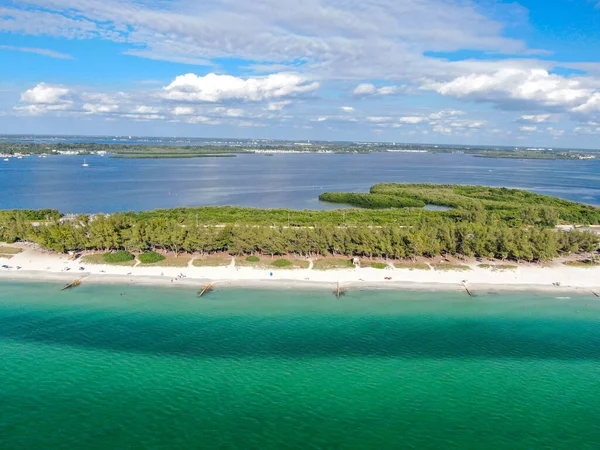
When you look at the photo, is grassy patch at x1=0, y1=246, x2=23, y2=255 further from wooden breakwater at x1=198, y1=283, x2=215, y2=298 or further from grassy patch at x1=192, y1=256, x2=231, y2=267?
wooden breakwater at x1=198, y1=283, x2=215, y2=298

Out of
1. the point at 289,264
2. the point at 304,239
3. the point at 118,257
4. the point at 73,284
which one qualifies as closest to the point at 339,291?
the point at 289,264

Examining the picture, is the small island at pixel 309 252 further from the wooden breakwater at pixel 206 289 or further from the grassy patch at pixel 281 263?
the wooden breakwater at pixel 206 289

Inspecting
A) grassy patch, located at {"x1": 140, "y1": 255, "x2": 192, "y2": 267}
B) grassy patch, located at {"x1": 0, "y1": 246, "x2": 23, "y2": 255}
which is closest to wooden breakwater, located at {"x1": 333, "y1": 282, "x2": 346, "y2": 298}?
grassy patch, located at {"x1": 140, "y1": 255, "x2": 192, "y2": 267}

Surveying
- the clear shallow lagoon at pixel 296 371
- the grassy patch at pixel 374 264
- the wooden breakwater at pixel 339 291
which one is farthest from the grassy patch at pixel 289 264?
the clear shallow lagoon at pixel 296 371

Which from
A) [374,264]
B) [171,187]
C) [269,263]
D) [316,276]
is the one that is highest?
[171,187]

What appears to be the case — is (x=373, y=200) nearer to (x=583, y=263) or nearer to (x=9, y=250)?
(x=583, y=263)

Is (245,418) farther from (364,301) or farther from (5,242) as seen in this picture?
(5,242)

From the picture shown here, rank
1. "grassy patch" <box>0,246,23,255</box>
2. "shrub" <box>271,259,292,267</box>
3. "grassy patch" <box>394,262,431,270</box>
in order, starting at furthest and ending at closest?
1. "grassy patch" <box>0,246,23,255</box>
2. "shrub" <box>271,259,292,267</box>
3. "grassy patch" <box>394,262,431,270</box>
